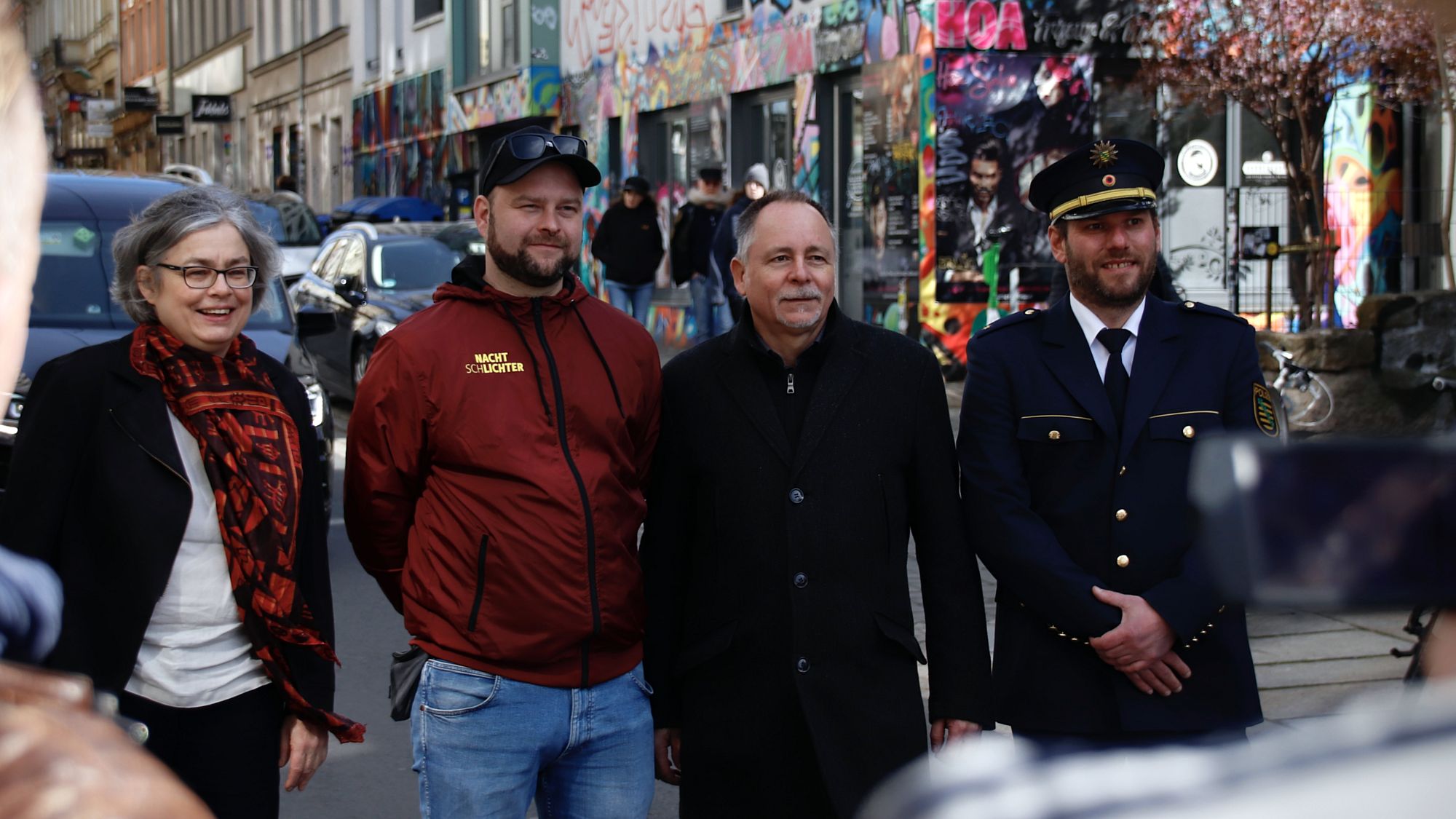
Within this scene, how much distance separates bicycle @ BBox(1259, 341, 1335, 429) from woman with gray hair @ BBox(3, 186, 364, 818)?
361 inches

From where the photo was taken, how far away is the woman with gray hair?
3.02 metres

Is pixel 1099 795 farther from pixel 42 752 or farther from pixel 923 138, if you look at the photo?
pixel 923 138

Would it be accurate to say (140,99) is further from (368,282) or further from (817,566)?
(817,566)

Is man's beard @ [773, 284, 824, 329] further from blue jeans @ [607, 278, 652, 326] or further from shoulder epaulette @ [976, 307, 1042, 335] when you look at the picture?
blue jeans @ [607, 278, 652, 326]

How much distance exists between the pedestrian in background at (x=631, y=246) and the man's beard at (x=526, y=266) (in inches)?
503

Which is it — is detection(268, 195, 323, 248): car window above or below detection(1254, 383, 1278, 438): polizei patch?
above

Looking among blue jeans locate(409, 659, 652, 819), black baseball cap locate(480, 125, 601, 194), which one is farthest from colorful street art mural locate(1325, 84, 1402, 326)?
blue jeans locate(409, 659, 652, 819)

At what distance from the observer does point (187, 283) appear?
10.8ft

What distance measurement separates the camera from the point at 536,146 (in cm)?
346

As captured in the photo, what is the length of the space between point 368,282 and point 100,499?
10.9 meters

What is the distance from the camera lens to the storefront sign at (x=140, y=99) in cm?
4094

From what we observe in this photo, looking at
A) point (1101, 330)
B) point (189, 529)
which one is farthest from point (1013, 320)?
point (189, 529)

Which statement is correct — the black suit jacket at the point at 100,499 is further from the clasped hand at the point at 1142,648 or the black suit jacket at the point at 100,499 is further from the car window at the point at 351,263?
the car window at the point at 351,263

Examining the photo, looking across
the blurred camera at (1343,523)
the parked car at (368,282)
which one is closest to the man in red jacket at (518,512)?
the blurred camera at (1343,523)
